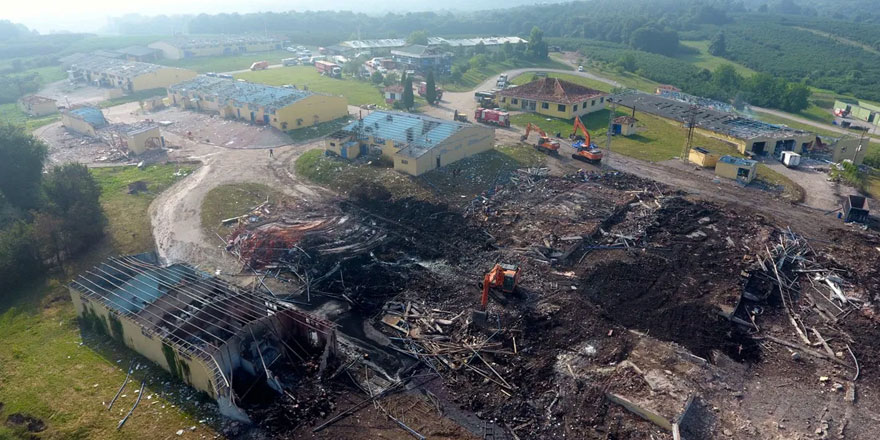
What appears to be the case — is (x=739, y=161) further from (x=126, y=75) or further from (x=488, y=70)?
(x=126, y=75)

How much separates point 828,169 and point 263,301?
43876mm

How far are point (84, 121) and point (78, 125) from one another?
70.3 inches

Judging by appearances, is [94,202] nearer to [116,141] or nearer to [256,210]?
[256,210]

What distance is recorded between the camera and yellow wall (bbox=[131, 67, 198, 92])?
245 feet

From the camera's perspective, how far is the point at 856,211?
32.1m

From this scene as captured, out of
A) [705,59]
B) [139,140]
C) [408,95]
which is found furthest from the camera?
[705,59]

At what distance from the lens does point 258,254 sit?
2903 centimetres

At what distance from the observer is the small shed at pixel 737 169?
38719 millimetres

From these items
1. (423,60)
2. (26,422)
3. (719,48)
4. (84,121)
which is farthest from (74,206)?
(719,48)

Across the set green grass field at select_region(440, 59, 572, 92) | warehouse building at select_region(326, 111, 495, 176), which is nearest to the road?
green grass field at select_region(440, 59, 572, 92)

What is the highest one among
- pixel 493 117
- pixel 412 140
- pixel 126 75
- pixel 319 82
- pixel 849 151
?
pixel 126 75

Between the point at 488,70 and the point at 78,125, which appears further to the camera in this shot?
the point at 488,70

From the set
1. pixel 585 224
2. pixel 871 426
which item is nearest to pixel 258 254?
pixel 585 224

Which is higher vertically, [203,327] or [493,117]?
[493,117]
